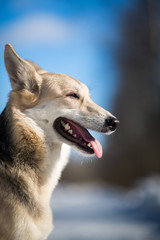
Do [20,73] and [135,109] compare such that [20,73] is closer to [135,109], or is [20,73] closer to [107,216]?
[107,216]

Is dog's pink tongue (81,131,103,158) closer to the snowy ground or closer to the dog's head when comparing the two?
the dog's head

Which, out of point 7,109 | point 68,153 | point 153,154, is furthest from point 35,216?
point 153,154

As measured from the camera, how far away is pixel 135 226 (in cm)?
419

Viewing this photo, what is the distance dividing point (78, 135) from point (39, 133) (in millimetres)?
327

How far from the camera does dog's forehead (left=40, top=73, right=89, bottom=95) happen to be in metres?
2.43

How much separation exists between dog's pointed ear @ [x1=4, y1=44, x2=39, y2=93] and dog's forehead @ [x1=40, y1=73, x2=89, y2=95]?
10 cm

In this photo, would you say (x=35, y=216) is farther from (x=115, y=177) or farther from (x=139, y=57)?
(x=139, y=57)

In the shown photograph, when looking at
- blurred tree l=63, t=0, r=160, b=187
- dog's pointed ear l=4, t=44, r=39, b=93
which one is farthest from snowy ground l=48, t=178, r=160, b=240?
blurred tree l=63, t=0, r=160, b=187

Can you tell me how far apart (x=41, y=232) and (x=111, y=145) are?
298 inches

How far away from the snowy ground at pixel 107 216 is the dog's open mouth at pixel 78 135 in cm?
76

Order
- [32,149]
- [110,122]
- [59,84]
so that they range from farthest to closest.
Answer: [59,84] < [110,122] < [32,149]

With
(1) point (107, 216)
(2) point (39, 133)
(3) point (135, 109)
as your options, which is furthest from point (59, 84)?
(3) point (135, 109)

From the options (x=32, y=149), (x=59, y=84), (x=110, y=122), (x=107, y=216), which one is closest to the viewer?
(x=32, y=149)

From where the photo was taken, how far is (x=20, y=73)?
235 centimetres
